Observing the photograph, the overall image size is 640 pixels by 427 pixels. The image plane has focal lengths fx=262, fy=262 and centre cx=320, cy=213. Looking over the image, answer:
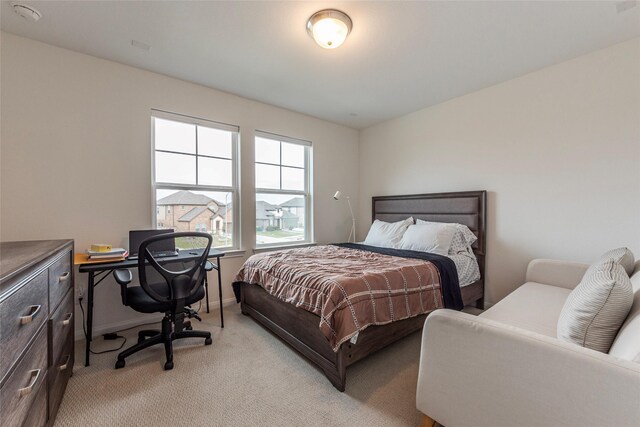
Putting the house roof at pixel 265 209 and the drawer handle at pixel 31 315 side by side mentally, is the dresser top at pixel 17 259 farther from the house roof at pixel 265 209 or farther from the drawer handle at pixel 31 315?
the house roof at pixel 265 209

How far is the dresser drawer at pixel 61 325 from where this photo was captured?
4.42 feet

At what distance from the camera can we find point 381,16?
1.92m

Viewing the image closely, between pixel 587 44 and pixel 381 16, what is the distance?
1.89 meters

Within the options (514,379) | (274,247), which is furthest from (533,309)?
(274,247)

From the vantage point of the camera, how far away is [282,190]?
3.76 meters

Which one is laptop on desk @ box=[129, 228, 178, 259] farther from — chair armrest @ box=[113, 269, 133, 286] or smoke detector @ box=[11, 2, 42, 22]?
smoke detector @ box=[11, 2, 42, 22]

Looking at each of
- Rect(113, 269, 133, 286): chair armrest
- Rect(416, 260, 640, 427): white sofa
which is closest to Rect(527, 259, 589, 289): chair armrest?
Rect(416, 260, 640, 427): white sofa

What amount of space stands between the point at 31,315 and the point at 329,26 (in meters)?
2.29

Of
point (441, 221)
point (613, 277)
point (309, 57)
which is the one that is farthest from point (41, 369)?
point (441, 221)

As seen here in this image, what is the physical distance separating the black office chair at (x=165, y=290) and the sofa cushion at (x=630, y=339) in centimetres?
226

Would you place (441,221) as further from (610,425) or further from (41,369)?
(41,369)

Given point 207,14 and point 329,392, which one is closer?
point 329,392

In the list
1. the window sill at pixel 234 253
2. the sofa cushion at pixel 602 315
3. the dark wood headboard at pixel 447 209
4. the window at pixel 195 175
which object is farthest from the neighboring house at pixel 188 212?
the sofa cushion at pixel 602 315

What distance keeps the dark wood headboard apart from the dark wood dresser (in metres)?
3.57
